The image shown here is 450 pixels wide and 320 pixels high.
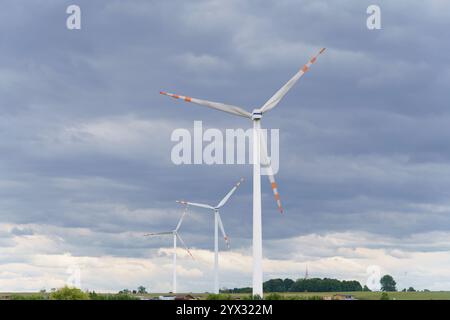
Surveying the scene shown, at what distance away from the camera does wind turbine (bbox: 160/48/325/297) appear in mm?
96625

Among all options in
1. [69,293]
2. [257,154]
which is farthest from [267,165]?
[69,293]

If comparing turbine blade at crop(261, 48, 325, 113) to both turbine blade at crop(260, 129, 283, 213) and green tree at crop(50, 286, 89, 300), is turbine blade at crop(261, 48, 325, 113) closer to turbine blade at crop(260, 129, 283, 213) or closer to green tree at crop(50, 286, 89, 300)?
turbine blade at crop(260, 129, 283, 213)

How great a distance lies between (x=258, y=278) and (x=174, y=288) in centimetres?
8787

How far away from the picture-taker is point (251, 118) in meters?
102

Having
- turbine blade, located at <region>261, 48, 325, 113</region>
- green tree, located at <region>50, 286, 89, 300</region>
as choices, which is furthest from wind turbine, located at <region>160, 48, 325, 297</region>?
green tree, located at <region>50, 286, 89, 300</region>

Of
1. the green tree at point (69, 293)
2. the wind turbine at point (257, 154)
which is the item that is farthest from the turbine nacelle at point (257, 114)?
the green tree at point (69, 293)

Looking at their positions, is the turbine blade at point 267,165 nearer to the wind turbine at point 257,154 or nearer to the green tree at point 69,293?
the wind turbine at point 257,154

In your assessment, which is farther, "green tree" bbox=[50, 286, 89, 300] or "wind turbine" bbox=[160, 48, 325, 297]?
"green tree" bbox=[50, 286, 89, 300]

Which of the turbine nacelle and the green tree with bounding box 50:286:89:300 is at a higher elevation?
the turbine nacelle

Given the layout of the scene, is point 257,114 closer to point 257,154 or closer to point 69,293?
point 257,154

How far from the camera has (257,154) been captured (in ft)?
323
